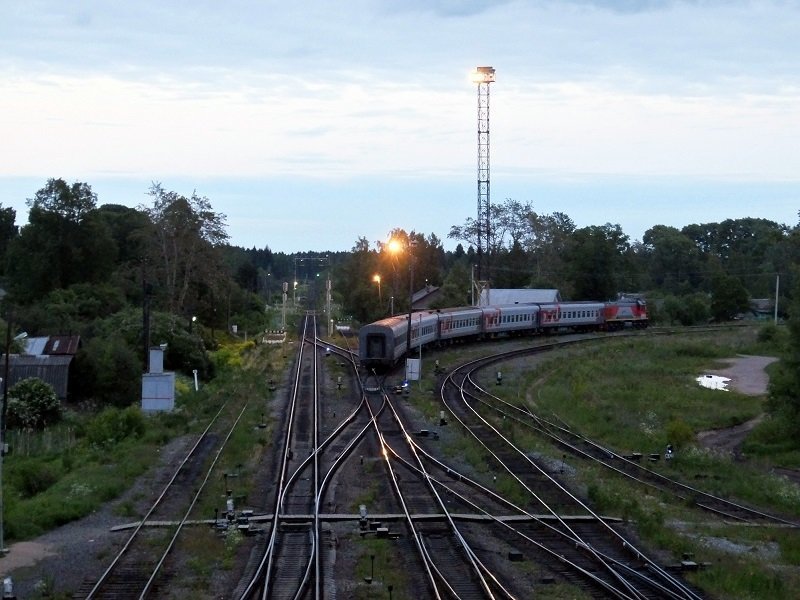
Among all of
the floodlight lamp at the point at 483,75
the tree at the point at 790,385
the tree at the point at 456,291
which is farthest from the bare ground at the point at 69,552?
the tree at the point at 456,291

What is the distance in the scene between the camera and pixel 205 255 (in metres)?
67.5

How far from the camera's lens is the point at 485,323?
62969 mm

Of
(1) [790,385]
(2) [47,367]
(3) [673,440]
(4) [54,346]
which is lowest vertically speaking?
(3) [673,440]

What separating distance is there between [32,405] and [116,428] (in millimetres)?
8025

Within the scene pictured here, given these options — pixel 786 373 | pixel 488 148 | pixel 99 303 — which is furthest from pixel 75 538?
pixel 488 148

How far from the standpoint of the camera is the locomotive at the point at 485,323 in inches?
1780

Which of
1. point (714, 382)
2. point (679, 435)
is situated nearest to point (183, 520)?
point (679, 435)

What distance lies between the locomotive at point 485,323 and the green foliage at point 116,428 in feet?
52.9

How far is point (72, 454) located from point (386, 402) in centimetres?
1181

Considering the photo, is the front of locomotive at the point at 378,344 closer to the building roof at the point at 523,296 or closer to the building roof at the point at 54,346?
the building roof at the point at 54,346

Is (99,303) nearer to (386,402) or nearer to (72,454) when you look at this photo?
(386,402)

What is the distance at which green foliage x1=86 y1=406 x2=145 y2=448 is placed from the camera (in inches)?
1141

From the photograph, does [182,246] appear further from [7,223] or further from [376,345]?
[7,223]

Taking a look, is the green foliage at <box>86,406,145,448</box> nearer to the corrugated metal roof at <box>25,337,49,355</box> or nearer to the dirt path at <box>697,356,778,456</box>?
the corrugated metal roof at <box>25,337,49,355</box>
